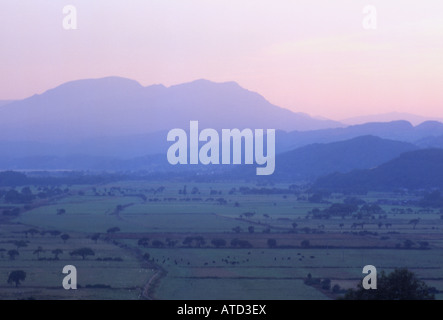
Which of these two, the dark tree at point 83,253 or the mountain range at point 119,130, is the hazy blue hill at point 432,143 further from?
the dark tree at point 83,253

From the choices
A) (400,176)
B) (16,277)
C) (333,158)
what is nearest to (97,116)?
(333,158)

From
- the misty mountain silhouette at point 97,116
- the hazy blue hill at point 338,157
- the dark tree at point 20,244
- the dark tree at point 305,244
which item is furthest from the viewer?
the misty mountain silhouette at point 97,116

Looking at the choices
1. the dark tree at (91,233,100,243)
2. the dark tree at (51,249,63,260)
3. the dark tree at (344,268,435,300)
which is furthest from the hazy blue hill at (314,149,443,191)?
the dark tree at (344,268,435,300)

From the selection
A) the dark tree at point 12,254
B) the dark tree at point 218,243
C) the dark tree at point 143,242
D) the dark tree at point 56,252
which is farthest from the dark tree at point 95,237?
the dark tree at point 218,243

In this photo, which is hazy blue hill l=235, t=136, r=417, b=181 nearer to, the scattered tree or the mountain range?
the mountain range

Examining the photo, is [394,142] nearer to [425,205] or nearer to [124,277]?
[425,205]

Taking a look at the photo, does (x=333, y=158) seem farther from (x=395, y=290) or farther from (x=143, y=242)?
(x=395, y=290)

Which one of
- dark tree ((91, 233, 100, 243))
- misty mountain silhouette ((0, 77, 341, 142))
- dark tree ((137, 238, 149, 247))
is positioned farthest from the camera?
misty mountain silhouette ((0, 77, 341, 142))
